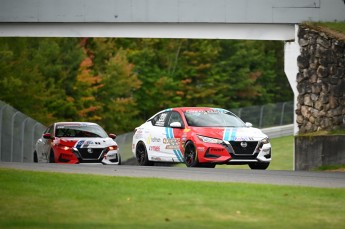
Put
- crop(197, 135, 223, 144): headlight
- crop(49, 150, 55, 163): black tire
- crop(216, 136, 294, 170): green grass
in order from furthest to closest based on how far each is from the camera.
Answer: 1. crop(216, 136, 294, 170): green grass
2. crop(49, 150, 55, 163): black tire
3. crop(197, 135, 223, 144): headlight

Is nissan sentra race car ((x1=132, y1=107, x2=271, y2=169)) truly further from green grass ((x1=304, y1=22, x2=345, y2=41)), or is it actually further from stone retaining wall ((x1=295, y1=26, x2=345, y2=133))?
green grass ((x1=304, y1=22, x2=345, y2=41))

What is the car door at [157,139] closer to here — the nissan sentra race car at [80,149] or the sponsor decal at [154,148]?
the sponsor decal at [154,148]

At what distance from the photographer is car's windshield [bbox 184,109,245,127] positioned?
101 ft

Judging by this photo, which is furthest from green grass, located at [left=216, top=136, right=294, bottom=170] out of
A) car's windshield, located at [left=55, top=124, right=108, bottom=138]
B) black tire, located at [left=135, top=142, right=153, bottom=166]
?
black tire, located at [left=135, top=142, right=153, bottom=166]

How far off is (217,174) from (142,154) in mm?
7126

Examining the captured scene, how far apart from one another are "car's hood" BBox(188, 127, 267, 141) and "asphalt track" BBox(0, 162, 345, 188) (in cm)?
219

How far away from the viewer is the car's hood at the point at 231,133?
29.8 meters

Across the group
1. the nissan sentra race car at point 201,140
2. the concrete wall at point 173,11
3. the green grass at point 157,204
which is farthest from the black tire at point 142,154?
the green grass at point 157,204

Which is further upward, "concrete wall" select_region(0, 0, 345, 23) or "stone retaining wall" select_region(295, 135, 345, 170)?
"concrete wall" select_region(0, 0, 345, 23)

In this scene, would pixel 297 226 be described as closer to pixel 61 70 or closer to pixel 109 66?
pixel 61 70

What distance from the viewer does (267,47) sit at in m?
96.2

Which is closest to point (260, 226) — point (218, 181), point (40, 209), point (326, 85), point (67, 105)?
point (40, 209)

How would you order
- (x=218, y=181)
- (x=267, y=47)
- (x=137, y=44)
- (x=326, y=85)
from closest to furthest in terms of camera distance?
(x=218, y=181)
(x=326, y=85)
(x=137, y=44)
(x=267, y=47)

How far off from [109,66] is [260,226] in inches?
2239
